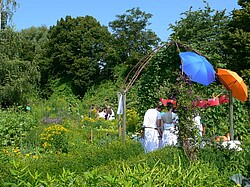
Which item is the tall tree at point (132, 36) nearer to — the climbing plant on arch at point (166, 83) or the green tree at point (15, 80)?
the green tree at point (15, 80)

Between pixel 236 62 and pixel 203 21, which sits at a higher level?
pixel 203 21

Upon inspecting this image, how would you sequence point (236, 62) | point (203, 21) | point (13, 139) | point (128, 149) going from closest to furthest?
point (128, 149)
point (13, 139)
point (236, 62)
point (203, 21)

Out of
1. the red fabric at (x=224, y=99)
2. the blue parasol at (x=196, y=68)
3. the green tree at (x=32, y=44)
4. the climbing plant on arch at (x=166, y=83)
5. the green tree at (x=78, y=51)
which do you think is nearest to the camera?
the blue parasol at (x=196, y=68)

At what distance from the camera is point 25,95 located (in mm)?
22281

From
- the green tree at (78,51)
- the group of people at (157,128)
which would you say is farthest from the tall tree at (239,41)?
the green tree at (78,51)

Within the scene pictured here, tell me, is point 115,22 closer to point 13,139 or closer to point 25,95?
point 25,95

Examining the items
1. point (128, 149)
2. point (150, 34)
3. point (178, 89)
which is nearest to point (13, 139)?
point (128, 149)

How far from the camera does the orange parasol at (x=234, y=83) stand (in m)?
9.26

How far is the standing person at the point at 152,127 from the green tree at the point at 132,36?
21.6 m

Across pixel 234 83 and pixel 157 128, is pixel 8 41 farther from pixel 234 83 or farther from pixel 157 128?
pixel 234 83

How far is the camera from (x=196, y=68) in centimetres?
888

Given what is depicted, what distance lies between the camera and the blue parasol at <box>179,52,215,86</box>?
8.79 m

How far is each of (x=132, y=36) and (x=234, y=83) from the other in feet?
75.1

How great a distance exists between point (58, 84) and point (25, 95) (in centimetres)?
813
